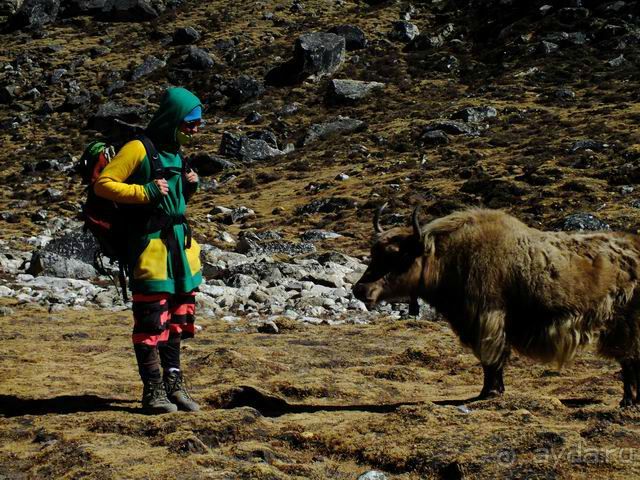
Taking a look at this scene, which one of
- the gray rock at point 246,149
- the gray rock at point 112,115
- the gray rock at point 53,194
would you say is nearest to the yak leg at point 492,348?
the gray rock at point 53,194

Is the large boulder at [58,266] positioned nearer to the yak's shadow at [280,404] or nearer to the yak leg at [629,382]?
the yak's shadow at [280,404]

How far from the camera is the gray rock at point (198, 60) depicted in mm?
46062

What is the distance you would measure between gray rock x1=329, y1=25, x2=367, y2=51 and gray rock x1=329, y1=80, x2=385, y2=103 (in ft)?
20.8

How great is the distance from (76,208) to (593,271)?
20450mm

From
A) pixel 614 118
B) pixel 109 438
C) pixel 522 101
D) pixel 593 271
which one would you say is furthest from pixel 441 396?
pixel 522 101

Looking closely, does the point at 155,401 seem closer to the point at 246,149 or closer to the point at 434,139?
the point at 434,139

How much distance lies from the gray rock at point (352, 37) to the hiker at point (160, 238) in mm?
42311

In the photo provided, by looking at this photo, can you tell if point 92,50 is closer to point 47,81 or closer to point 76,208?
point 47,81

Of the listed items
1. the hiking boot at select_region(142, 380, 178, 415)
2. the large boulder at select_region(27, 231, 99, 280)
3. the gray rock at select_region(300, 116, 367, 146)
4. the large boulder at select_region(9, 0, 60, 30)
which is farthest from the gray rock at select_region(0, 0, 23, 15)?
the hiking boot at select_region(142, 380, 178, 415)

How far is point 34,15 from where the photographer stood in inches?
2210

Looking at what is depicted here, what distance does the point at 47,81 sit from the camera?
1858 inches

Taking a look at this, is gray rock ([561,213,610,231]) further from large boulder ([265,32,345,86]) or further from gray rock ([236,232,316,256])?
large boulder ([265,32,345,86])

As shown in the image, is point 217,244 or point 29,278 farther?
point 217,244

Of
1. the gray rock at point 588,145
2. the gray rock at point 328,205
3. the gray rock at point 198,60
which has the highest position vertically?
the gray rock at point 198,60
